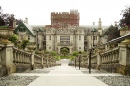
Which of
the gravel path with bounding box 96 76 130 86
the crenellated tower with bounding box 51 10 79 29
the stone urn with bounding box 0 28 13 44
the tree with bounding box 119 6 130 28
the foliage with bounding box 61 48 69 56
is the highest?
the crenellated tower with bounding box 51 10 79 29

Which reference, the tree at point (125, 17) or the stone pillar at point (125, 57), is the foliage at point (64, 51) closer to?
the tree at point (125, 17)

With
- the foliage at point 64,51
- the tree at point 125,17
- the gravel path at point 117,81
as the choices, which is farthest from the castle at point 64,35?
the gravel path at point 117,81

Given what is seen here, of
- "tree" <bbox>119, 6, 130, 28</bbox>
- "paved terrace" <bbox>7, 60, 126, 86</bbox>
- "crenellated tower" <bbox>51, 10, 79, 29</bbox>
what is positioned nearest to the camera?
"paved terrace" <bbox>7, 60, 126, 86</bbox>

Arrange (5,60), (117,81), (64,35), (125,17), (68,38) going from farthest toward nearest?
(68,38) → (64,35) → (125,17) → (5,60) → (117,81)

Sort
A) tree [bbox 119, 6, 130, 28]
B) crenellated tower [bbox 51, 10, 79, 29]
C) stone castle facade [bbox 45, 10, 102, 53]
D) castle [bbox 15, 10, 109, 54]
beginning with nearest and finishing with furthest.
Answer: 1. tree [bbox 119, 6, 130, 28]
2. stone castle facade [bbox 45, 10, 102, 53]
3. castle [bbox 15, 10, 109, 54]
4. crenellated tower [bbox 51, 10, 79, 29]

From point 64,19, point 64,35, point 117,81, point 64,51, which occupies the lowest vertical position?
point 64,51

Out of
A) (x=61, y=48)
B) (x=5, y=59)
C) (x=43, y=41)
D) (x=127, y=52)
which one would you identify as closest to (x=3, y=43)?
(x=5, y=59)

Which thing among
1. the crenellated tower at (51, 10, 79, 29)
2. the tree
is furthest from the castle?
the tree

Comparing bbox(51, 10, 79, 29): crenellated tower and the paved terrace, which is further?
bbox(51, 10, 79, 29): crenellated tower

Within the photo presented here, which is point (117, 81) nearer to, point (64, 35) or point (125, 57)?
Result: point (125, 57)

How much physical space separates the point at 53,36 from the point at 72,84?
246 ft

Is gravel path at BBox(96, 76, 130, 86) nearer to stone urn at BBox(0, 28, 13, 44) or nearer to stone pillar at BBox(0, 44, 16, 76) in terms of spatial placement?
stone pillar at BBox(0, 44, 16, 76)

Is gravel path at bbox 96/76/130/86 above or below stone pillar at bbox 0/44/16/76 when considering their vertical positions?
below

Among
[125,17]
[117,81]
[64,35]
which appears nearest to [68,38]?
[64,35]
